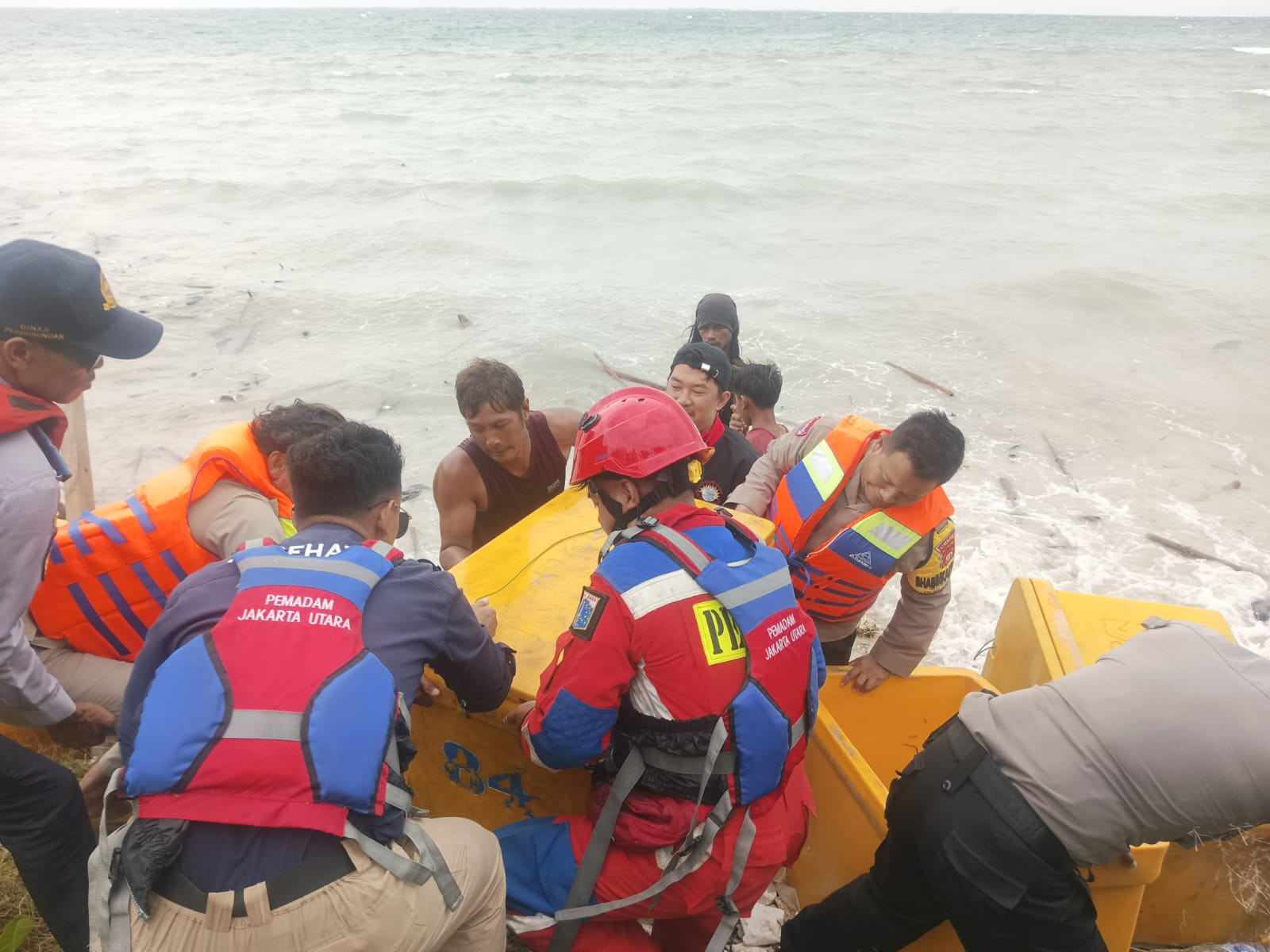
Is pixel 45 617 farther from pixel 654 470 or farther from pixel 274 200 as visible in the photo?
pixel 274 200

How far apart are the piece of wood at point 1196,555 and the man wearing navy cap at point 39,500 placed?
6776mm

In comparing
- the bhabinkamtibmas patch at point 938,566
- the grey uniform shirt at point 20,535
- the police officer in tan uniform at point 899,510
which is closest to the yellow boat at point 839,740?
the police officer in tan uniform at point 899,510

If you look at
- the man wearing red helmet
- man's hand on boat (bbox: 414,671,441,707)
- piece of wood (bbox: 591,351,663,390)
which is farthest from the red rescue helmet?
piece of wood (bbox: 591,351,663,390)

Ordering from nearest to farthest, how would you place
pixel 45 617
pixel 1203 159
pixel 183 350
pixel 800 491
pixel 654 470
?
pixel 654 470
pixel 45 617
pixel 800 491
pixel 183 350
pixel 1203 159

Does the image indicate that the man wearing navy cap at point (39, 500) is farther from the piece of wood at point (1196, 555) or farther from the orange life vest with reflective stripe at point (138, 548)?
the piece of wood at point (1196, 555)

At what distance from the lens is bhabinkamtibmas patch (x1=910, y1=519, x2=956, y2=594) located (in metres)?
3.04

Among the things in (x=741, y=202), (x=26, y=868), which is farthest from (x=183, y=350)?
(x=741, y=202)

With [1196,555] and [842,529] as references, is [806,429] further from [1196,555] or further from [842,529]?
[1196,555]

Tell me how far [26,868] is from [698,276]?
1199 cm

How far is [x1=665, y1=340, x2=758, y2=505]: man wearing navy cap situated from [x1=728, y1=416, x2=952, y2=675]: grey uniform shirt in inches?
23.2

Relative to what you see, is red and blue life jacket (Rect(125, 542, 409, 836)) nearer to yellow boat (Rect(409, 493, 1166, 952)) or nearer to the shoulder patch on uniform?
yellow boat (Rect(409, 493, 1166, 952))

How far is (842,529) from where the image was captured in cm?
310

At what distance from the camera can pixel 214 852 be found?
158 cm

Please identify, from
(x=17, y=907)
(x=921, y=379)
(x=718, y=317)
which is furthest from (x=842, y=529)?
(x=921, y=379)
